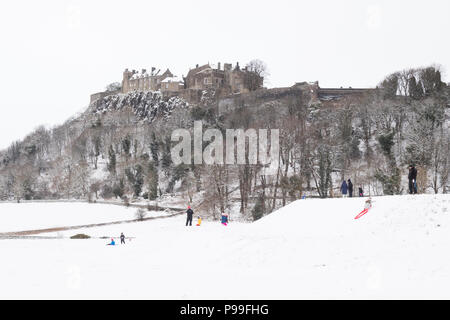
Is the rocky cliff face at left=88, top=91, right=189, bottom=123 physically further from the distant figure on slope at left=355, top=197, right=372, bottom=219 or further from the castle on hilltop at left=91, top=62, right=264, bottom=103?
the distant figure on slope at left=355, top=197, right=372, bottom=219

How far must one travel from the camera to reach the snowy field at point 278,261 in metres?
13.0

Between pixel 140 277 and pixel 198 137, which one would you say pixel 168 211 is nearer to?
pixel 198 137

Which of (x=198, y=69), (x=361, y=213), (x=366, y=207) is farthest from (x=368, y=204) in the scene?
(x=198, y=69)

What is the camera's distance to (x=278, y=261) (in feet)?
54.4

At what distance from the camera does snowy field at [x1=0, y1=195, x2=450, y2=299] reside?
1300cm

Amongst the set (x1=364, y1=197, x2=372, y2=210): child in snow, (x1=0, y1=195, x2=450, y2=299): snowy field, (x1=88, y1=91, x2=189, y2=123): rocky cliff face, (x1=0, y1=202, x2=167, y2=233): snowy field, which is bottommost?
(x1=0, y1=202, x2=167, y2=233): snowy field

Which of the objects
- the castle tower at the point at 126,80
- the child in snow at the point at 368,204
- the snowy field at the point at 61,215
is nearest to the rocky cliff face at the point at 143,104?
the castle tower at the point at 126,80

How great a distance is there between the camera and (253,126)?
60531 millimetres

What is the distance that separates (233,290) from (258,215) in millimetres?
26001

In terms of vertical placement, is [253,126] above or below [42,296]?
above

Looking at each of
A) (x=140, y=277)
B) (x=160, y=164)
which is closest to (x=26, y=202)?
(x=160, y=164)

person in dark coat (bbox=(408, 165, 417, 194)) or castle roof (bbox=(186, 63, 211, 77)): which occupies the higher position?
castle roof (bbox=(186, 63, 211, 77))

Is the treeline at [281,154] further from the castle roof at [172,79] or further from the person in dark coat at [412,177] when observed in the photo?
the person in dark coat at [412,177]

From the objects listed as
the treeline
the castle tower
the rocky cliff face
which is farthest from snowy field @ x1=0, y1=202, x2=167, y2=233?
the castle tower
